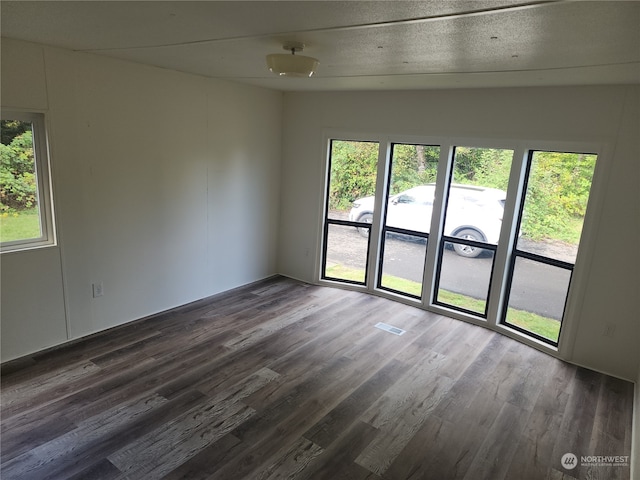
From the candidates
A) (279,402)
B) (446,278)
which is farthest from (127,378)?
(446,278)

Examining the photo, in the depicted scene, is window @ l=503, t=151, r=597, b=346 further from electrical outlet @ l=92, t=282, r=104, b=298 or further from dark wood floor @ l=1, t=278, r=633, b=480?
electrical outlet @ l=92, t=282, r=104, b=298

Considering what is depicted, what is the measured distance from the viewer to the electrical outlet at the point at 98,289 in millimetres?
3795

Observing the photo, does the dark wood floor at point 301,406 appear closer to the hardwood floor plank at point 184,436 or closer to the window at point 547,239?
the hardwood floor plank at point 184,436

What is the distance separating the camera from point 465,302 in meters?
4.68

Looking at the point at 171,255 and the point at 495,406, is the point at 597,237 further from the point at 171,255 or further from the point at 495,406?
the point at 171,255

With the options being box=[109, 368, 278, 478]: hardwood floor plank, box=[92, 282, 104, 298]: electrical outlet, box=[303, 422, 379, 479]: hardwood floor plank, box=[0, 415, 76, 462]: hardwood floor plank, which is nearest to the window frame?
box=[303, 422, 379, 479]: hardwood floor plank

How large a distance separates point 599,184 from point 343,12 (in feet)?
9.48

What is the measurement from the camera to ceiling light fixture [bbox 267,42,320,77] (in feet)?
8.56

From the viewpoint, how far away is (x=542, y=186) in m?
3.97

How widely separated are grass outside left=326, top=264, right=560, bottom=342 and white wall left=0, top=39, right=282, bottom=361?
1.38m

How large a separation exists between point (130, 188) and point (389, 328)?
9.76ft

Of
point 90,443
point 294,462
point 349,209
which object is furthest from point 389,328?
point 90,443

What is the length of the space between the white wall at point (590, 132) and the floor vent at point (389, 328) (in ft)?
5.32

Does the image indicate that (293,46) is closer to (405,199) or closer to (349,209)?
(405,199)
